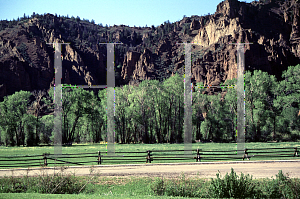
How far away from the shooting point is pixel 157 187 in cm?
1167

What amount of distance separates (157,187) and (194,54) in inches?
6169

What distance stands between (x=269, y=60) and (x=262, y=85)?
3722 inches

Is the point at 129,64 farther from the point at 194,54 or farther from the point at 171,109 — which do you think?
the point at 171,109

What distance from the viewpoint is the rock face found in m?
136

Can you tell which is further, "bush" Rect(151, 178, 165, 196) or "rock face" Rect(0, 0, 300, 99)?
"rock face" Rect(0, 0, 300, 99)

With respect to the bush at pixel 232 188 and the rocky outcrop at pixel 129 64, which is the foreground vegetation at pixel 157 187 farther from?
the rocky outcrop at pixel 129 64

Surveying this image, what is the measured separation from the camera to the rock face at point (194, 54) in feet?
447

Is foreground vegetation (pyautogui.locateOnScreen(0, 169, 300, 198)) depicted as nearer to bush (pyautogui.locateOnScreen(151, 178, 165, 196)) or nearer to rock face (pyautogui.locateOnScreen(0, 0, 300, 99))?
bush (pyautogui.locateOnScreen(151, 178, 165, 196))

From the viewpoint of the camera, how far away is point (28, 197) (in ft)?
30.3

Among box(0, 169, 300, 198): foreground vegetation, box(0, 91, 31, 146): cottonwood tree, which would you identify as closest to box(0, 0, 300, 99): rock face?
box(0, 91, 31, 146): cottonwood tree

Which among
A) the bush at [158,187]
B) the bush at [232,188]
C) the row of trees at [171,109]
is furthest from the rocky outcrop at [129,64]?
the bush at [232,188]

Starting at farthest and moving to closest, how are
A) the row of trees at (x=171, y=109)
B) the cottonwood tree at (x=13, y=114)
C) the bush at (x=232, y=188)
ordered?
1. the row of trees at (x=171, y=109)
2. the cottonwood tree at (x=13, y=114)
3. the bush at (x=232, y=188)

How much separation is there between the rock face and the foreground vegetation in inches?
4761

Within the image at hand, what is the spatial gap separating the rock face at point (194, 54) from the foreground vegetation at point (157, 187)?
12094cm
